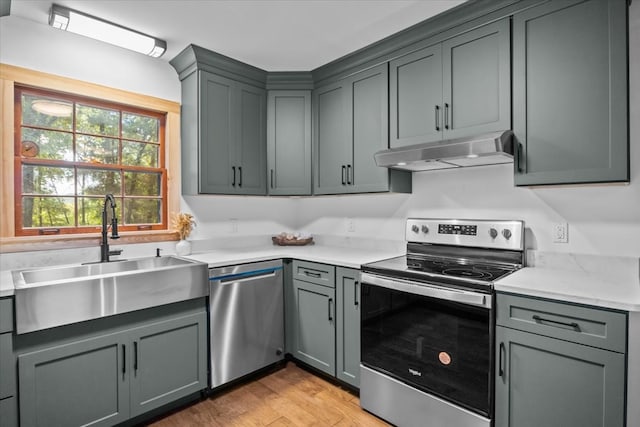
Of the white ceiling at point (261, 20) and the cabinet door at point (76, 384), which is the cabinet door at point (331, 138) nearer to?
the white ceiling at point (261, 20)

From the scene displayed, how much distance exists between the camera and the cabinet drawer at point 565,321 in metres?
1.30

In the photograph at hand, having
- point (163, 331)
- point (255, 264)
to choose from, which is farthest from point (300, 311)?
point (163, 331)

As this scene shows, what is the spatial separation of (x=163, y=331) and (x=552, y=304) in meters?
2.05

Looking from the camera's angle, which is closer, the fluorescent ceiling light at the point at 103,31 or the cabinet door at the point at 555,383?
the cabinet door at the point at 555,383

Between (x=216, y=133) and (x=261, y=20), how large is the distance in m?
0.92

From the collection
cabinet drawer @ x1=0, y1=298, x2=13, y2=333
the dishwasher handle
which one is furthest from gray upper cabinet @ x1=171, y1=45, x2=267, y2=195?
cabinet drawer @ x1=0, y1=298, x2=13, y2=333

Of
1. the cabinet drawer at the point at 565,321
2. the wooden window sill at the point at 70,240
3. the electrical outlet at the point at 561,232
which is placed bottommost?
the cabinet drawer at the point at 565,321

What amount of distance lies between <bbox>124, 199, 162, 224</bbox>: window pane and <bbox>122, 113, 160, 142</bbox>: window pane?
51 centimetres

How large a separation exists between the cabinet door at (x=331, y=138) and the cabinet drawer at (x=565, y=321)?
1.48 meters

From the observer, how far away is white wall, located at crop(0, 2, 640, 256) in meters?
1.74

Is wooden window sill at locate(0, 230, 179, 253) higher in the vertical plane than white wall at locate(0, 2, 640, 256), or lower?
lower

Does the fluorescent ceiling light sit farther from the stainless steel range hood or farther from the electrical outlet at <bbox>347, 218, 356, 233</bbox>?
the electrical outlet at <bbox>347, 218, 356, 233</bbox>

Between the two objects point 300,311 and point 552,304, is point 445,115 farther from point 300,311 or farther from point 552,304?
point 300,311

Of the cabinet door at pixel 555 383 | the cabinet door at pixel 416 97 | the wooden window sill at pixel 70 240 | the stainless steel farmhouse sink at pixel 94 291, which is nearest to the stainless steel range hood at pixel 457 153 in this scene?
the cabinet door at pixel 416 97
